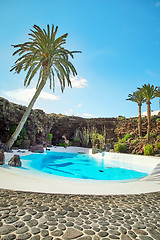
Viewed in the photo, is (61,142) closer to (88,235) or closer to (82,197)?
(82,197)

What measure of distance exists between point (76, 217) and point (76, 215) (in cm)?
6

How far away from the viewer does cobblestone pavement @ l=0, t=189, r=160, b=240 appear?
1.69m

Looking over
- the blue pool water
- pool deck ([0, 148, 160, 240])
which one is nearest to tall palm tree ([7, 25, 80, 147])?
the blue pool water

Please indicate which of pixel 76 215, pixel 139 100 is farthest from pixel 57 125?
pixel 76 215

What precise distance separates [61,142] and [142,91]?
11.5 meters

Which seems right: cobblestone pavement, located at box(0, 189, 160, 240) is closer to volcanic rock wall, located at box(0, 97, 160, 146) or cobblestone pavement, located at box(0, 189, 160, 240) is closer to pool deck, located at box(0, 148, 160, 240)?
pool deck, located at box(0, 148, 160, 240)

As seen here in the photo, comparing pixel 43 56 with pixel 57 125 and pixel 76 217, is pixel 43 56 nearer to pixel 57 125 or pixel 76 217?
pixel 76 217

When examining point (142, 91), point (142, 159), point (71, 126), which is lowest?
point (142, 159)

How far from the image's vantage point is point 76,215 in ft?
7.09

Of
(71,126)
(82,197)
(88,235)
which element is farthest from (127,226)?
(71,126)

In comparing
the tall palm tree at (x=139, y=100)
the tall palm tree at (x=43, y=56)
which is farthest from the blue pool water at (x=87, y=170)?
the tall palm tree at (x=139, y=100)

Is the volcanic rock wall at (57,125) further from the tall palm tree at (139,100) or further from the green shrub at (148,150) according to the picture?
the green shrub at (148,150)

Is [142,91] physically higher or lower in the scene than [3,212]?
higher

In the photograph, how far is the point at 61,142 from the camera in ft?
67.0
